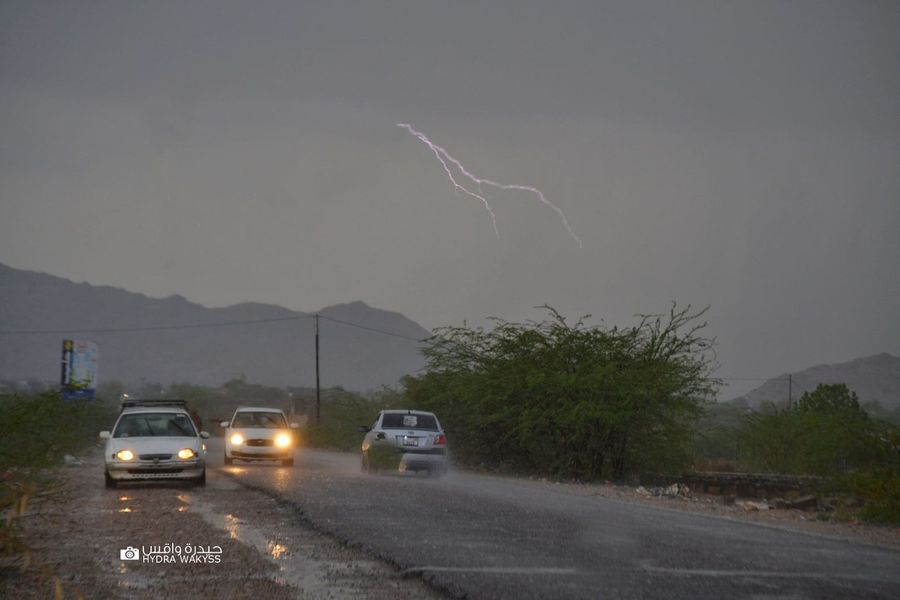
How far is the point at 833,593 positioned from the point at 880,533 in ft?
30.6

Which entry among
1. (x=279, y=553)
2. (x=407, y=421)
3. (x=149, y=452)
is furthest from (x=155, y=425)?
(x=279, y=553)

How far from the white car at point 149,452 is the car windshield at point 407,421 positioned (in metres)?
6.66

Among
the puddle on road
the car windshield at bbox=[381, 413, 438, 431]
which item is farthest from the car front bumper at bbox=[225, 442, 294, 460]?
the puddle on road

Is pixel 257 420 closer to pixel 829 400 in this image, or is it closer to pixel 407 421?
pixel 407 421

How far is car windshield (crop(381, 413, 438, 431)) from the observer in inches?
1134

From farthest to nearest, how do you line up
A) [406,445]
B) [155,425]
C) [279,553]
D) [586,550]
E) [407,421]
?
1. [407,421]
2. [406,445]
3. [155,425]
4. [586,550]
5. [279,553]

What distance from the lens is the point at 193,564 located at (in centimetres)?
1107

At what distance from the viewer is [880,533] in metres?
18.3

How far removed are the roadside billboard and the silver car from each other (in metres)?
38.3

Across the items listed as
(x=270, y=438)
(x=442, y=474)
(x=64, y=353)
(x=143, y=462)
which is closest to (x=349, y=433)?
(x=64, y=353)

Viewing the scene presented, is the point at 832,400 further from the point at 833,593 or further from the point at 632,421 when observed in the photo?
the point at 833,593

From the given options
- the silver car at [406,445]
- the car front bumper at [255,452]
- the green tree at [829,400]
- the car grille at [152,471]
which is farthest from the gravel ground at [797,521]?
the green tree at [829,400]

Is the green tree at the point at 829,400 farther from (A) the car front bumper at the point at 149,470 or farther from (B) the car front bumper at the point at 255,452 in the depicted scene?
(A) the car front bumper at the point at 149,470

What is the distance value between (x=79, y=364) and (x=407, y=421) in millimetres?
43899
